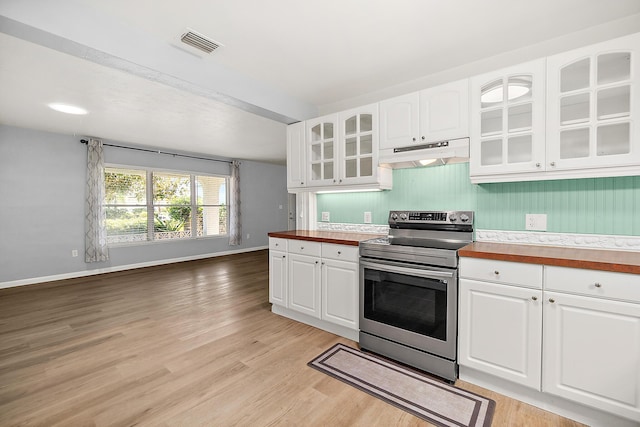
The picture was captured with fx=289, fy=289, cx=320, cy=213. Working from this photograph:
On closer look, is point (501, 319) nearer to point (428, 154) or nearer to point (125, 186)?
point (428, 154)

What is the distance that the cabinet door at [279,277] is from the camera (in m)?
3.07

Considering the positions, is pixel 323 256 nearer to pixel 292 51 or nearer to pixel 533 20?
pixel 292 51

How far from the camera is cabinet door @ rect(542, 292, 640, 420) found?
1441mm

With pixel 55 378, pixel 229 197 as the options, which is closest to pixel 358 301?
pixel 55 378

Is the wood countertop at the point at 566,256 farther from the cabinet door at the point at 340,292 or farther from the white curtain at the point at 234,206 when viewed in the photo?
the white curtain at the point at 234,206

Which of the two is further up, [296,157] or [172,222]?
[296,157]

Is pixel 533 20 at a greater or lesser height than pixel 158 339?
greater

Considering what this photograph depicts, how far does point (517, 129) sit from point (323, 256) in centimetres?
180

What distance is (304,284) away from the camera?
9.43 ft

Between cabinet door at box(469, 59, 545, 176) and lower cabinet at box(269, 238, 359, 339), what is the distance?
1.25 meters

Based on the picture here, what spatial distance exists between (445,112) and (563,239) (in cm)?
124

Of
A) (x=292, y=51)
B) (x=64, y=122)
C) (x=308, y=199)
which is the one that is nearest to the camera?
(x=292, y=51)

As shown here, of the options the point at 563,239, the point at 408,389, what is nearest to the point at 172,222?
the point at 408,389

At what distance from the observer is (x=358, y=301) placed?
2465 mm
